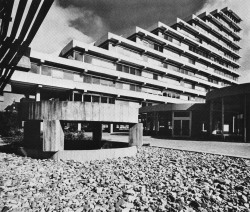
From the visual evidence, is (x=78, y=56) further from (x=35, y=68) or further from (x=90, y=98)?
(x=35, y=68)

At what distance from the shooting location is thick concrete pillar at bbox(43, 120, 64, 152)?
8.22m

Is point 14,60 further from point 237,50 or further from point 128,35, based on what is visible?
point 237,50

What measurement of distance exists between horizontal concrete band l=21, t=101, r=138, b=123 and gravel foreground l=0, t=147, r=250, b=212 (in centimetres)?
200

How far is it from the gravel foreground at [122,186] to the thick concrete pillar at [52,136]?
0.60 meters

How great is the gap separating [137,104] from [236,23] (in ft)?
204

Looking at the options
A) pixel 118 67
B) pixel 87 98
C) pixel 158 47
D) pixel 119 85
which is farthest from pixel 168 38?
pixel 87 98

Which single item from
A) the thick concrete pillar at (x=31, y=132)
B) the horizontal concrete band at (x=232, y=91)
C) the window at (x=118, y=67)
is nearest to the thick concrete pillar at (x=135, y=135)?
the thick concrete pillar at (x=31, y=132)

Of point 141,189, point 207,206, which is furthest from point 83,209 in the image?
point 207,206

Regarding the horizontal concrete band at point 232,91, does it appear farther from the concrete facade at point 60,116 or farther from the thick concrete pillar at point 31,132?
the thick concrete pillar at point 31,132

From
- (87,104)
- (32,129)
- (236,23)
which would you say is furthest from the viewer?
(236,23)

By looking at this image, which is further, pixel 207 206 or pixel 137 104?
pixel 137 104

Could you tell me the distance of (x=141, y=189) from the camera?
213 inches

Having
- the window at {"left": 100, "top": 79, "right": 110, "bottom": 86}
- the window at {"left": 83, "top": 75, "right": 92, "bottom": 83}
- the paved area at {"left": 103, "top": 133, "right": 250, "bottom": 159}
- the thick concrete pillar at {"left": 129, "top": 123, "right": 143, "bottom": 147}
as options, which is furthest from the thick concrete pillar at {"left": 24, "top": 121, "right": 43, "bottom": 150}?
the window at {"left": 100, "top": 79, "right": 110, "bottom": 86}

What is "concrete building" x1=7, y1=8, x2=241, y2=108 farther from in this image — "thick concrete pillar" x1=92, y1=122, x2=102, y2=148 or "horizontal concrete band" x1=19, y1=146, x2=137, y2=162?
"horizontal concrete band" x1=19, y1=146, x2=137, y2=162
